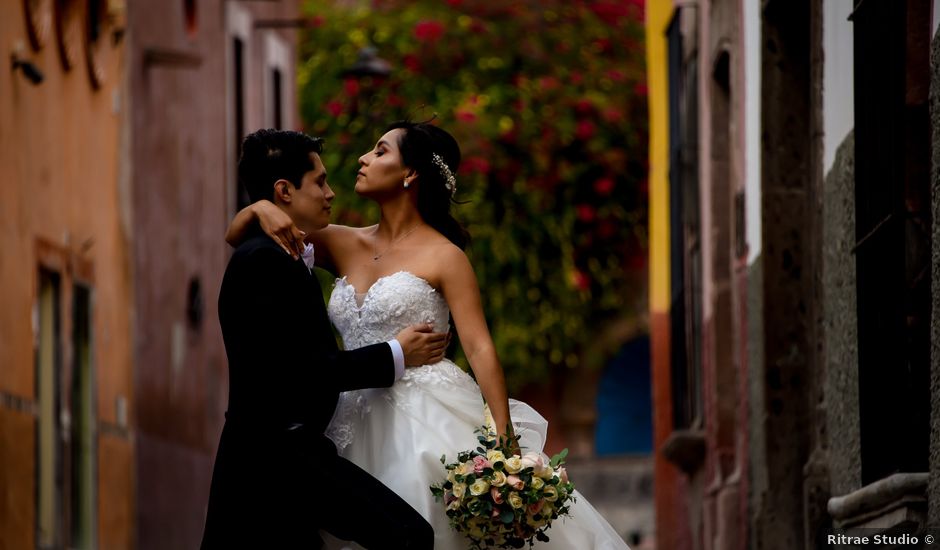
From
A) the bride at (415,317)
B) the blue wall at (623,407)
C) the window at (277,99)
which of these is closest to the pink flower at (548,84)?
the blue wall at (623,407)

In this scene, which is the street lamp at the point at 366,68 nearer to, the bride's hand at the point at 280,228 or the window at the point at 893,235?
the window at the point at 893,235

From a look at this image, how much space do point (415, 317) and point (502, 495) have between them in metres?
0.92

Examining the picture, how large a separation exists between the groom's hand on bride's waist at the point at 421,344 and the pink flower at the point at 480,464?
0.58 meters

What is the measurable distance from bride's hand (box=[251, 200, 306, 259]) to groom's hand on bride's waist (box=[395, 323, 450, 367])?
0.55m

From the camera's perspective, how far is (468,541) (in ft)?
24.3

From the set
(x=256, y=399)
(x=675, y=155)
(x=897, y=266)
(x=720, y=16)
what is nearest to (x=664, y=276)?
(x=675, y=155)

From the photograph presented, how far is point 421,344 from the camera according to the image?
25.3 feet

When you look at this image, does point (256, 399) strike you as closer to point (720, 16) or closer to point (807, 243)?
point (807, 243)

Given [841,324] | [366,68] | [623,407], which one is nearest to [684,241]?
[366,68]

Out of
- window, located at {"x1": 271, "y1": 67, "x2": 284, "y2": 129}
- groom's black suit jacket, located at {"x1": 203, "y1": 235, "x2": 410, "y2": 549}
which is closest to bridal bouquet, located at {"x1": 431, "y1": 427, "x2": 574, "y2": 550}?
groom's black suit jacket, located at {"x1": 203, "y1": 235, "x2": 410, "y2": 549}

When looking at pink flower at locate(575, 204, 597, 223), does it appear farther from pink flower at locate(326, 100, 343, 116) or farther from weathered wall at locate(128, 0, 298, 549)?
weathered wall at locate(128, 0, 298, 549)

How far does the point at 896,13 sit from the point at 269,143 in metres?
2.46

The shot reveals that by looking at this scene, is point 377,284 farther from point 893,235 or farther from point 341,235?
point 893,235

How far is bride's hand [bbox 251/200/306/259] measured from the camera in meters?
7.30
